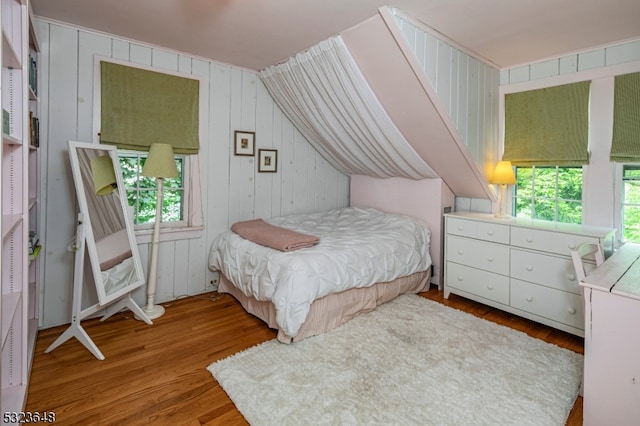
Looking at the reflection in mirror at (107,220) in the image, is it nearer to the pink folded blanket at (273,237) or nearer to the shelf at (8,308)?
the shelf at (8,308)

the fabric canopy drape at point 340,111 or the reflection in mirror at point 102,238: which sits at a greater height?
the fabric canopy drape at point 340,111

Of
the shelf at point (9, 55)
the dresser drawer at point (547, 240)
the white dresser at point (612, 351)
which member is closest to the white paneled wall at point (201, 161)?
the shelf at point (9, 55)

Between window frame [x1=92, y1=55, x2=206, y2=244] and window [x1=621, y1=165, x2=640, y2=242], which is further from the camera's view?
window frame [x1=92, y1=55, x2=206, y2=244]

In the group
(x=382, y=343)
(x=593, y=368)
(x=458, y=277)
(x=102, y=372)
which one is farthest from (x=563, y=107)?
(x=102, y=372)

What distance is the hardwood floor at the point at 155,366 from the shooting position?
1.69 meters

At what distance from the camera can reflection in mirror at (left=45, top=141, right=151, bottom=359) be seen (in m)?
2.21

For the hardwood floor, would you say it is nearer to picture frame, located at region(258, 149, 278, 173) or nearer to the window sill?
the window sill

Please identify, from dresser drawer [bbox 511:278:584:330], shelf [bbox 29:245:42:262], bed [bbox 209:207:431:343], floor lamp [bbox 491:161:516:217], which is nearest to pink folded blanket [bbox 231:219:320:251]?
bed [bbox 209:207:431:343]

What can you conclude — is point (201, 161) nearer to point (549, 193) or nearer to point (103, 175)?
point (103, 175)

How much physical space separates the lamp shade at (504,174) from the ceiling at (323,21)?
3.14ft

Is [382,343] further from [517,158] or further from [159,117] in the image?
[159,117]

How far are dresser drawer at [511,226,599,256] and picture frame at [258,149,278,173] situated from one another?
2.31 meters

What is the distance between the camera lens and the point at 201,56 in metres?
3.08

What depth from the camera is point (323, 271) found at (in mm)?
2426
